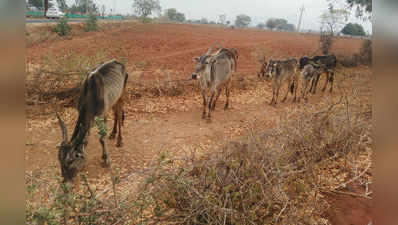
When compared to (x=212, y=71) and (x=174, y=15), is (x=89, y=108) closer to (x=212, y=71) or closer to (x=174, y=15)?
(x=212, y=71)

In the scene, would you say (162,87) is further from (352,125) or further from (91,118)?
(352,125)

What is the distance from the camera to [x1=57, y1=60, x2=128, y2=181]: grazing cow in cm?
350

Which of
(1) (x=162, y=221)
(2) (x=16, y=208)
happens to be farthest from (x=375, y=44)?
(1) (x=162, y=221)

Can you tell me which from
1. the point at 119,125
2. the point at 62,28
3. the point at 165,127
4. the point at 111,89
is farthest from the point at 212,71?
the point at 62,28

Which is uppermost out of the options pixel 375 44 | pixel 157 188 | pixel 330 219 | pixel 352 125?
pixel 375 44

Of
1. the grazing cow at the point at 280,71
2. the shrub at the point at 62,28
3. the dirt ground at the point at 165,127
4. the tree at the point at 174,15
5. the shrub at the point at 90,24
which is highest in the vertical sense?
the tree at the point at 174,15

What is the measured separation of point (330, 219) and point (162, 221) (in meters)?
2.29

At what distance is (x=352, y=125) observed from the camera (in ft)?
15.5

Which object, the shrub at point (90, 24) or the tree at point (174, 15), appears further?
the tree at point (174, 15)

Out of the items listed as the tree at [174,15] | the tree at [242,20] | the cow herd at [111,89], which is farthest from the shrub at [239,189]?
the tree at [242,20]

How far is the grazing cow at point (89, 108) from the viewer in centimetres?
350

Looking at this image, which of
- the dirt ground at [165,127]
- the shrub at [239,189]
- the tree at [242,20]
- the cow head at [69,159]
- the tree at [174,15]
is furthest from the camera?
the tree at [242,20]

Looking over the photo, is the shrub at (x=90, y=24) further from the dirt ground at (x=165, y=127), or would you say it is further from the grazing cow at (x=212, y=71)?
the grazing cow at (x=212, y=71)

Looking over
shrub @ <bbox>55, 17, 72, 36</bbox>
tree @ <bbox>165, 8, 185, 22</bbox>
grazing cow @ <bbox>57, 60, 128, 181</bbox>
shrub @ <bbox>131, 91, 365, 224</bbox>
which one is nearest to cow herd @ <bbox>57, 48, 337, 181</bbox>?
grazing cow @ <bbox>57, 60, 128, 181</bbox>
